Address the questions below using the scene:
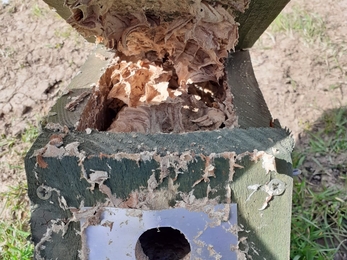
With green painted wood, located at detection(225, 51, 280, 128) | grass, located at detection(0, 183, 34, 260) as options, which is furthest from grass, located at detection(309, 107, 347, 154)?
grass, located at detection(0, 183, 34, 260)

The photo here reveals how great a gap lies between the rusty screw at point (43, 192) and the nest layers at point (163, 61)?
0.22 m

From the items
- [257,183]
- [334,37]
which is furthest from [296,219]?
[334,37]

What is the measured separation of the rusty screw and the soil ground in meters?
1.14

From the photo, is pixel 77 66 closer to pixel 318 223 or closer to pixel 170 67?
pixel 170 67

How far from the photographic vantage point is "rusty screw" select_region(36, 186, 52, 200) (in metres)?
0.99

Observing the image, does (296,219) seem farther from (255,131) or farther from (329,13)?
(329,13)

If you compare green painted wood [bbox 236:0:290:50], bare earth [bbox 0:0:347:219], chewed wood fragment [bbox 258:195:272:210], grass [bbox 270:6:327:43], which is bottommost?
bare earth [bbox 0:0:347:219]

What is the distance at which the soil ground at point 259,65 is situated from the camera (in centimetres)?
228

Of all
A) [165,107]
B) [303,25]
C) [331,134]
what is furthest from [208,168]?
[303,25]

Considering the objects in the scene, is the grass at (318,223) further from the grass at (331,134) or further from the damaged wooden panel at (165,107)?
the damaged wooden panel at (165,107)

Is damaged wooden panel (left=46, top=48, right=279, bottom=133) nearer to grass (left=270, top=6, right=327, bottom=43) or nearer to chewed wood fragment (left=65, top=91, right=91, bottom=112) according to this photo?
chewed wood fragment (left=65, top=91, right=91, bottom=112)

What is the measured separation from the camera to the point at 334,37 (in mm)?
2684

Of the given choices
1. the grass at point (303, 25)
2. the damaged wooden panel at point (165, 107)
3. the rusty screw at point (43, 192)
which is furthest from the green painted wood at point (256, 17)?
the grass at point (303, 25)

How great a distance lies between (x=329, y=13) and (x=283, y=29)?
0.37 metres
